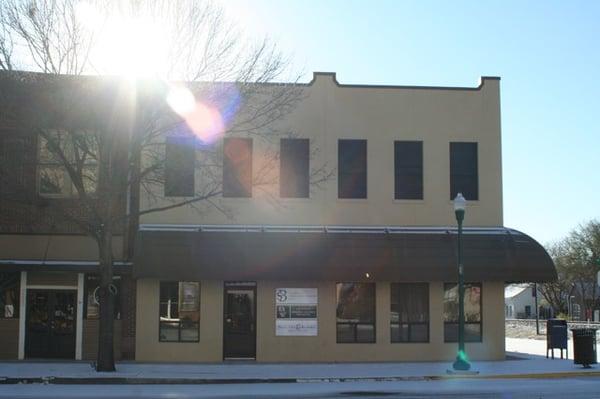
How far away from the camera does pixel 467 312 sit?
2259cm

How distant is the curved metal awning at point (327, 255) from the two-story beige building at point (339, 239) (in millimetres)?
42

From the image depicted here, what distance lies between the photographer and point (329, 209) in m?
22.4

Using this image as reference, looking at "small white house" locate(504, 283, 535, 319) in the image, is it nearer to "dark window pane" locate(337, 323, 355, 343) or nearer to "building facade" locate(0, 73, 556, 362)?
"building facade" locate(0, 73, 556, 362)

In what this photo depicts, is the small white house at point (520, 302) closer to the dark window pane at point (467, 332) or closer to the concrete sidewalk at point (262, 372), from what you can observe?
the dark window pane at point (467, 332)

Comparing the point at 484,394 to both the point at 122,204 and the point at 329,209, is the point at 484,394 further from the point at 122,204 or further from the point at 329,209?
the point at 122,204

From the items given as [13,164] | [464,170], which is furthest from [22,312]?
[464,170]

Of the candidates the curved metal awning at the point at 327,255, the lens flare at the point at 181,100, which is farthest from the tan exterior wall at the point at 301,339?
the lens flare at the point at 181,100

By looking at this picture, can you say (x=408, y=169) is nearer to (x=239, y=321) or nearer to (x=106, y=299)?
(x=239, y=321)

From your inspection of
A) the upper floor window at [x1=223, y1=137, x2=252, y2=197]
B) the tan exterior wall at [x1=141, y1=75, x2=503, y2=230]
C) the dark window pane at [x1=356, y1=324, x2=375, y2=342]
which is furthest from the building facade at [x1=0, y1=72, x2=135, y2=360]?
the dark window pane at [x1=356, y1=324, x2=375, y2=342]

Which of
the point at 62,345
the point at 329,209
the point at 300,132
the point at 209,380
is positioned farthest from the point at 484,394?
the point at 62,345

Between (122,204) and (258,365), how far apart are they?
620 centimetres

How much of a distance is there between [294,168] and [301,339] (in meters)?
5.27

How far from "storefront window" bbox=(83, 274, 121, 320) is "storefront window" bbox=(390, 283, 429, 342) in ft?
27.4

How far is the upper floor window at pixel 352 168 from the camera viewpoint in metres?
22.7
